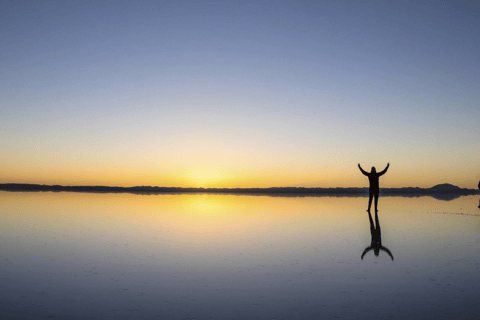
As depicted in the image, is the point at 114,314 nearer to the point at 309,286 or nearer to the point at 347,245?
the point at 309,286

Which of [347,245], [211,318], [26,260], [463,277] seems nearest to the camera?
[211,318]

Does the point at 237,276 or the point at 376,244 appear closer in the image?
the point at 237,276

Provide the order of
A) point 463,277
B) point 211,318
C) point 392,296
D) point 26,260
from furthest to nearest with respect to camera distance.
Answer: point 26,260
point 463,277
point 392,296
point 211,318

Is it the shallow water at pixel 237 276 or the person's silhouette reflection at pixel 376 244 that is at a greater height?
the person's silhouette reflection at pixel 376 244

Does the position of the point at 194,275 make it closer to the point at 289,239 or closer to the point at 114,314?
the point at 114,314

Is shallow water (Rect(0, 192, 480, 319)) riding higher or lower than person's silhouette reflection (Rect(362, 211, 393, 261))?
lower

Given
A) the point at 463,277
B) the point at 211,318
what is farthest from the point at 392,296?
the point at 211,318

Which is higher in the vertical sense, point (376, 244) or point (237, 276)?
point (376, 244)

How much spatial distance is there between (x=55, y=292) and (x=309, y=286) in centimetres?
474

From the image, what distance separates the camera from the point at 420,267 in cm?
891

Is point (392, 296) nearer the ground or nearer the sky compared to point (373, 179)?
nearer the ground

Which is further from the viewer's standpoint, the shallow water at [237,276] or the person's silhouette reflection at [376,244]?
the person's silhouette reflection at [376,244]

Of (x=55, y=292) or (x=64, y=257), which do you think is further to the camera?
(x=64, y=257)

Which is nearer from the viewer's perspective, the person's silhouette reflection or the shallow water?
the shallow water
